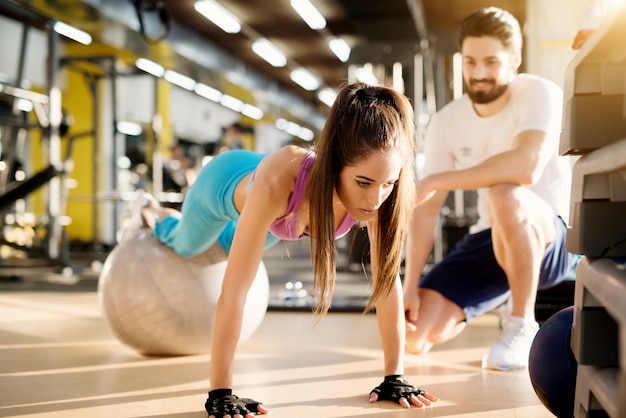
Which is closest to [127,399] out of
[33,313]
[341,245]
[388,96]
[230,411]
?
[230,411]

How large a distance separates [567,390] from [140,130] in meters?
12.4

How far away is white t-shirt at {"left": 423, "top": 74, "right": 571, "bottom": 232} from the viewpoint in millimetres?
2318

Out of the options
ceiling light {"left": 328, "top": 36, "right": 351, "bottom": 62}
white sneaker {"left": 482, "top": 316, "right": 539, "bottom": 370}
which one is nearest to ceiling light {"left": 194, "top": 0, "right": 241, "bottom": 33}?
ceiling light {"left": 328, "top": 36, "right": 351, "bottom": 62}

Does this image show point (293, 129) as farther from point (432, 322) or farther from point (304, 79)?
point (432, 322)

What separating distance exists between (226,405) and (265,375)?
54cm

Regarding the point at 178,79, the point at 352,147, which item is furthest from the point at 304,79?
the point at 352,147

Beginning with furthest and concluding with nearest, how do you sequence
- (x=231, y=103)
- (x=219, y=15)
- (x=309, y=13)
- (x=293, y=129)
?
1. (x=293, y=129)
2. (x=231, y=103)
3. (x=309, y=13)
4. (x=219, y=15)

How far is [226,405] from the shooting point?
159cm

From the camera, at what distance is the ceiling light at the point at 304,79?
1561 cm

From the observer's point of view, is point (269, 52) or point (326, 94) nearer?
point (269, 52)

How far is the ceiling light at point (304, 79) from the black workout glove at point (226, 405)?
553 inches

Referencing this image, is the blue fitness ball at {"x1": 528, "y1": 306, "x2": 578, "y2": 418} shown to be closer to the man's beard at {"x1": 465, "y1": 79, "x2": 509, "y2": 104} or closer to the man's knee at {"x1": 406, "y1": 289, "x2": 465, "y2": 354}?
the man's knee at {"x1": 406, "y1": 289, "x2": 465, "y2": 354}

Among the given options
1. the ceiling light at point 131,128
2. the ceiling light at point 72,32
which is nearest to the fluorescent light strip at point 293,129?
the ceiling light at point 131,128

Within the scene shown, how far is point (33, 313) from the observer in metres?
3.62
